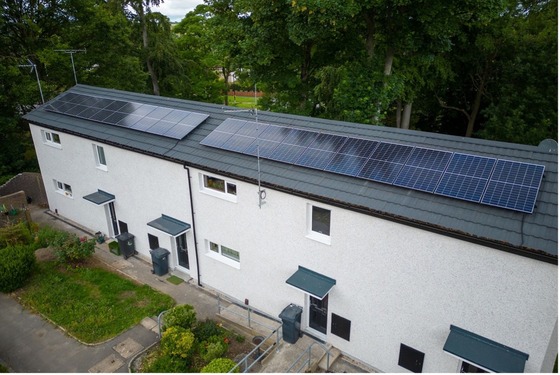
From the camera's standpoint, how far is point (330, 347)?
42.3 feet

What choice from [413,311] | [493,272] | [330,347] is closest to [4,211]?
[330,347]

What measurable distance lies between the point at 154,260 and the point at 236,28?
13.8 metres

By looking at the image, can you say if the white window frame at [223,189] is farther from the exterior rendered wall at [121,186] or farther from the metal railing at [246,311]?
the metal railing at [246,311]

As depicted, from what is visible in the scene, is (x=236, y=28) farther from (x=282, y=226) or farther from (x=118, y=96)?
(x=282, y=226)

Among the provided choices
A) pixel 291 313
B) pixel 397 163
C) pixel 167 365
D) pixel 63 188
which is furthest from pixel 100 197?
pixel 397 163

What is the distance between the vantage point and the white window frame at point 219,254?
48.6 ft

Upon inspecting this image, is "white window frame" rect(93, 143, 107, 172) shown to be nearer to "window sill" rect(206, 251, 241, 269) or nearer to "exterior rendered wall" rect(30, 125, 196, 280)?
"exterior rendered wall" rect(30, 125, 196, 280)

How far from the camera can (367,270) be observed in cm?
1123

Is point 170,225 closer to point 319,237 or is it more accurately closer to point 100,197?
point 100,197

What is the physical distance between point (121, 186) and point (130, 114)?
3.43 metres

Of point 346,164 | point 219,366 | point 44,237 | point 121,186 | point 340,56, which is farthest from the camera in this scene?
point 340,56

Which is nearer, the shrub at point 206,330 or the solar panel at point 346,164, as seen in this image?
the solar panel at point 346,164

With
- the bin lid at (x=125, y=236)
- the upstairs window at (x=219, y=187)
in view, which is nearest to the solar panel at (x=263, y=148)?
the upstairs window at (x=219, y=187)

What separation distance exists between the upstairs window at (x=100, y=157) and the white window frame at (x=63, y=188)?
385 centimetres
